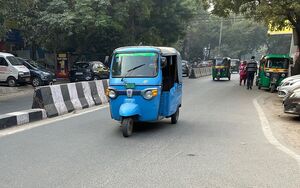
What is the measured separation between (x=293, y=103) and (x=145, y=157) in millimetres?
6859

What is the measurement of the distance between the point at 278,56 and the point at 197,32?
51.8m

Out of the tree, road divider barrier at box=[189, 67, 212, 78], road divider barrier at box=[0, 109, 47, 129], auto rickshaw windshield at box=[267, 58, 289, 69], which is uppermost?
the tree

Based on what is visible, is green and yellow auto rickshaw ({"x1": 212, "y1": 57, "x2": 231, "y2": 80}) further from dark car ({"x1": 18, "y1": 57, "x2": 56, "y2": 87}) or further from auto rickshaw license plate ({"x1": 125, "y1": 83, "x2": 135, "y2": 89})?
auto rickshaw license plate ({"x1": 125, "y1": 83, "x2": 135, "y2": 89})

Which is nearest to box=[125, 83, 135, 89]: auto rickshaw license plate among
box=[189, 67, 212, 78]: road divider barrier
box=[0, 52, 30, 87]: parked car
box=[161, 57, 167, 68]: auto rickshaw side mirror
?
box=[161, 57, 167, 68]: auto rickshaw side mirror

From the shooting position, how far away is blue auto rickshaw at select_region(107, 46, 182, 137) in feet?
31.9

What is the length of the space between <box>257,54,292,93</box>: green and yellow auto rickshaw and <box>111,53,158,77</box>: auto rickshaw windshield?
607 inches

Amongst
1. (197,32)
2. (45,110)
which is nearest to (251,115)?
(45,110)

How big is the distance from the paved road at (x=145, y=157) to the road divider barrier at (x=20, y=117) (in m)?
0.73

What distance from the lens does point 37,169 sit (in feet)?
21.6

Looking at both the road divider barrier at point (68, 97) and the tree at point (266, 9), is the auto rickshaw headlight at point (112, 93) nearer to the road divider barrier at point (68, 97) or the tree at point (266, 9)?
the road divider barrier at point (68, 97)

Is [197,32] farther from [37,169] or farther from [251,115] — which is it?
[37,169]

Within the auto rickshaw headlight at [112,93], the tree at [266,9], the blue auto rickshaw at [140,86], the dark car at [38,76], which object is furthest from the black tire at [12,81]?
the auto rickshaw headlight at [112,93]

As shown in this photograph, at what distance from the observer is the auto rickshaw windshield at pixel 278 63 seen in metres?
24.1

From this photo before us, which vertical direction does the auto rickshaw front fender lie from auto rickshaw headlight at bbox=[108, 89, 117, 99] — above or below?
below
